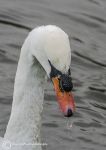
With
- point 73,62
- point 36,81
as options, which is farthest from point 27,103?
point 73,62

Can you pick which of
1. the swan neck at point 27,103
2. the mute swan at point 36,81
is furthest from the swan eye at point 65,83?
the swan neck at point 27,103

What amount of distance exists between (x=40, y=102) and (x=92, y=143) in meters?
2.26

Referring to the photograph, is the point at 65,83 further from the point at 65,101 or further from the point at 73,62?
the point at 73,62

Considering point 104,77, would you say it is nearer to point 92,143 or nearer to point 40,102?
point 92,143

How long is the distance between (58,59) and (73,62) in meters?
5.09

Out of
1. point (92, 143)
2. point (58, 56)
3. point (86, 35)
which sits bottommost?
point (92, 143)

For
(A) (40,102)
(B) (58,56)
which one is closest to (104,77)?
(A) (40,102)

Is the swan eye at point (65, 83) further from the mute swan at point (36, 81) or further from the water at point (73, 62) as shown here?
the water at point (73, 62)

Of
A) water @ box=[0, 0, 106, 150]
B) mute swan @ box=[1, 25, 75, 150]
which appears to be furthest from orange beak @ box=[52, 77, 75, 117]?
water @ box=[0, 0, 106, 150]

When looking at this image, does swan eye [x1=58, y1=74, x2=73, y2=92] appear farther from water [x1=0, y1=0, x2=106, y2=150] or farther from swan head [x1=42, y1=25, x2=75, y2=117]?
water [x1=0, y1=0, x2=106, y2=150]

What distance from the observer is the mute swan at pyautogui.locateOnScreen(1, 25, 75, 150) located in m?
6.29

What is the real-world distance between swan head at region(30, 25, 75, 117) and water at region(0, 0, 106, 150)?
255cm

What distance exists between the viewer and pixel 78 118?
985cm

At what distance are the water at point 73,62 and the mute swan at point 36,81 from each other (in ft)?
5.41
